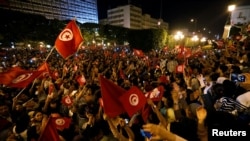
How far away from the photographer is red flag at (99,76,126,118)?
4895 millimetres

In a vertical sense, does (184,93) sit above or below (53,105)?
above

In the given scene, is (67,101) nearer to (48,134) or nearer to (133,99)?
(133,99)

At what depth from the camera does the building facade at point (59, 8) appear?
87787 millimetres

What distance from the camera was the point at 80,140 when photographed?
4.72 meters

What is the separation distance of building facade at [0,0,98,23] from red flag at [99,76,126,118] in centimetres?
6757

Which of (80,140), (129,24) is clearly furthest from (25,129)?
(129,24)

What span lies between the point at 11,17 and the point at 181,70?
42.4m

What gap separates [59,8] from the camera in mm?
114312

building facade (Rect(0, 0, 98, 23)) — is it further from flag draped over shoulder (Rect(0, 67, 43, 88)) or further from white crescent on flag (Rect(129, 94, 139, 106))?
white crescent on flag (Rect(129, 94, 139, 106))

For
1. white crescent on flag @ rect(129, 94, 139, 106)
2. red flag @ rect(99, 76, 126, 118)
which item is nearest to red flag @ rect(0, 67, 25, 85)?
red flag @ rect(99, 76, 126, 118)

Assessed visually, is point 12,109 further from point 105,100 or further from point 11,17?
Answer: point 11,17

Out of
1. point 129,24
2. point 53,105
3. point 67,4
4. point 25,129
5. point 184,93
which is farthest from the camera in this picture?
point 129,24

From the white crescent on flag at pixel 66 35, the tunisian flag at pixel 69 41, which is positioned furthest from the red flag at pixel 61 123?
Result: the white crescent on flag at pixel 66 35

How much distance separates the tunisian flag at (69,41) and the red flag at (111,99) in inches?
113
